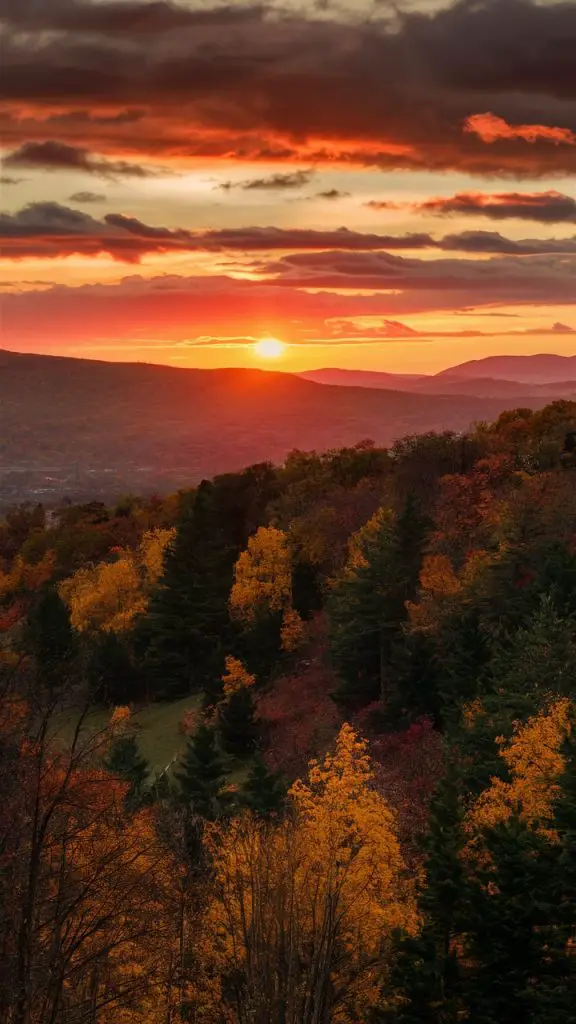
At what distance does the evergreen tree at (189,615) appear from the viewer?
243 ft

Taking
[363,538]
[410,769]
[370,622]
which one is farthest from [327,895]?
[363,538]

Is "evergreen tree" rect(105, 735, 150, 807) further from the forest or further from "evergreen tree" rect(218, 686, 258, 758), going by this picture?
"evergreen tree" rect(218, 686, 258, 758)

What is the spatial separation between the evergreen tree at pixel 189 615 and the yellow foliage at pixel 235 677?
2.55 m

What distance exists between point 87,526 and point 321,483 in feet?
97.3

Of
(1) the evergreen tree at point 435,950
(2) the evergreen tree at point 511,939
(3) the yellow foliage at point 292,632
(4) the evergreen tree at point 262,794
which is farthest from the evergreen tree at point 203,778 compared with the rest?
(3) the yellow foliage at point 292,632

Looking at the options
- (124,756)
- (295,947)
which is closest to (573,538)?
(124,756)

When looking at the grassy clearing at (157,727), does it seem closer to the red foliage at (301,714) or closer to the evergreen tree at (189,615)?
the evergreen tree at (189,615)

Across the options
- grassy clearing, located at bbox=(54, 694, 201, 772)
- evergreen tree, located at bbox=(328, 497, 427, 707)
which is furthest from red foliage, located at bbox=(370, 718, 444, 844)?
grassy clearing, located at bbox=(54, 694, 201, 772)

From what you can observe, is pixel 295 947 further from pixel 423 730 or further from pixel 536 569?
pixel 536 569

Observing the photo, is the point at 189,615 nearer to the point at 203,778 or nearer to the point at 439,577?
the point at 439,577

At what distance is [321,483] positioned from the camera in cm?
9538

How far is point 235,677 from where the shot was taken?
68375mm

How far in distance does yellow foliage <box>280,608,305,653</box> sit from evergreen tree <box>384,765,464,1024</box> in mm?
43611

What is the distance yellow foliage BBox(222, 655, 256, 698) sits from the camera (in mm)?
67375
